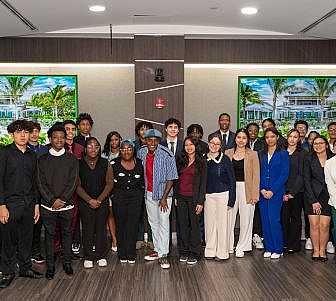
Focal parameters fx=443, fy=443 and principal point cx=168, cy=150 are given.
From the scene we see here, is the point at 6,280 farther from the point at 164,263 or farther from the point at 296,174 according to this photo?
the point at 296,174

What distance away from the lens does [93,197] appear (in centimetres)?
537

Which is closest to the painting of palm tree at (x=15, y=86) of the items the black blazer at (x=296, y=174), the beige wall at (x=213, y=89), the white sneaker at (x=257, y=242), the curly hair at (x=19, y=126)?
the beige wall at (x=213, y=89)

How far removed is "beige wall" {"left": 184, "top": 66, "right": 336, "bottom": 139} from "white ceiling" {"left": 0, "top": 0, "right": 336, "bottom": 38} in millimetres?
914

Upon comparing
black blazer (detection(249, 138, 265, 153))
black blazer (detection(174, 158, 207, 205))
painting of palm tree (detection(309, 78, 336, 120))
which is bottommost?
black blazer (detection(174, 158, 207, 205))

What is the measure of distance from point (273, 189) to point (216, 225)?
875 mm

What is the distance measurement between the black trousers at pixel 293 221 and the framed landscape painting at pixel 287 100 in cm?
291

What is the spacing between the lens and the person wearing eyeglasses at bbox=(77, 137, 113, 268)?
5.32 metres

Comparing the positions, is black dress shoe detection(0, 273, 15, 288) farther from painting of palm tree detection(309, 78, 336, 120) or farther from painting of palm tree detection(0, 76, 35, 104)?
painting of palm tree detection(309, 78, 336, 120)

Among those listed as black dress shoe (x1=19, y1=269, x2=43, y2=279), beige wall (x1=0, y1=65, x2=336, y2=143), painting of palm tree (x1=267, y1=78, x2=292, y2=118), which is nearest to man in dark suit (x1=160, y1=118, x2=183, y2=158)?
black dress shoe (x1=19, y1=269, x2=43, y2=279)

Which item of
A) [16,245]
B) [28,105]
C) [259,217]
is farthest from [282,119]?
[16,245]

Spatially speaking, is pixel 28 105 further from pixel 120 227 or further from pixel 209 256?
pixel 209 256

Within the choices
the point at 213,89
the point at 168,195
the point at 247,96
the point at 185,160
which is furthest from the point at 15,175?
the point at 247,96

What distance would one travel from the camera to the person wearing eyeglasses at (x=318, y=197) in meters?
5.66

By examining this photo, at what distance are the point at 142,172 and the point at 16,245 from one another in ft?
5.61
